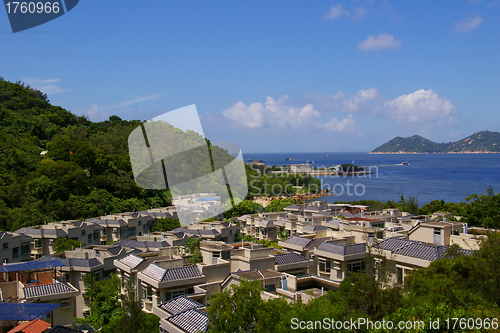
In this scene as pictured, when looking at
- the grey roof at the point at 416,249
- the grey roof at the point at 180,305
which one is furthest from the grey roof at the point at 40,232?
the grey roof at the point at 416,249

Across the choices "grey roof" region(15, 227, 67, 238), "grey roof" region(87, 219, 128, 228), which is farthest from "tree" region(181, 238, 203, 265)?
"grey roof" region(87, 219, 128, 228)

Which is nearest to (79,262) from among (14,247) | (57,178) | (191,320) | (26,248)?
(14,247)

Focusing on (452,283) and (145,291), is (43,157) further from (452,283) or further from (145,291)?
(452,283)

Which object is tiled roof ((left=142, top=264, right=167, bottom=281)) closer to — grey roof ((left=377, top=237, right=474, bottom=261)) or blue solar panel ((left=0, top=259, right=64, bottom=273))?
blue solar panel ((left=0, top=259, right=64, bottom=273))

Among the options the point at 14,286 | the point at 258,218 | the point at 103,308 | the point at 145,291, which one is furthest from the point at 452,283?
the point at 258,218

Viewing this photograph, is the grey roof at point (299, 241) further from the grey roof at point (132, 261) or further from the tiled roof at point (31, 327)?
the tiled roof at point (31, 327)

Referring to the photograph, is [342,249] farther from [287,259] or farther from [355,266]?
[287,259]
